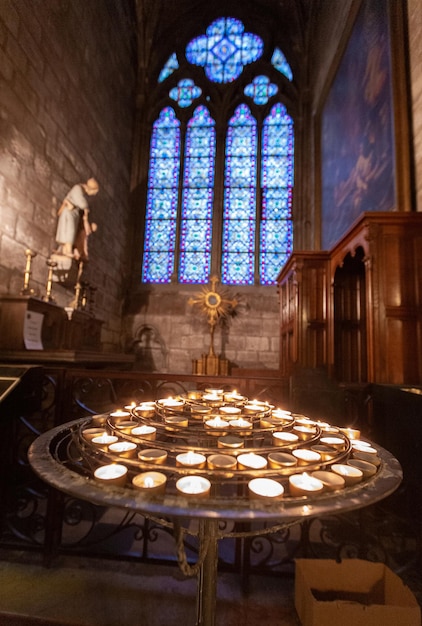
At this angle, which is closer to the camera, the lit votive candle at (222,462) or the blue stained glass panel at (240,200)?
the lit votive candle at (222,462)

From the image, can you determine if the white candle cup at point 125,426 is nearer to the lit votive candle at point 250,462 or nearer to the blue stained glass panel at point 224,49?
the lit votive candle at point 250,462

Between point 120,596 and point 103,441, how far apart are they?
1349 mm

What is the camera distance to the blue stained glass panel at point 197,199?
7711mm

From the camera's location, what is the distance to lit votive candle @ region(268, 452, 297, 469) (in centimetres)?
77

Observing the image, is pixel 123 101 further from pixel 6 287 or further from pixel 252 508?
pixel 252 508

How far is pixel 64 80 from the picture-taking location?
495cm

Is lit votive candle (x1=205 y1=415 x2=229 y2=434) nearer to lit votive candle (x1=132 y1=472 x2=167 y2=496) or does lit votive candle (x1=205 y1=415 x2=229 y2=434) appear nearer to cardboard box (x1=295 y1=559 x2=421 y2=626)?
lit votive candle (x1=132 y1=472 x2=167 y2=496)

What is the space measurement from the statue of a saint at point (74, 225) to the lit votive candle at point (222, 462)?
447 cm

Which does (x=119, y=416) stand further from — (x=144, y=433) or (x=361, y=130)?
(x=361, y=130)

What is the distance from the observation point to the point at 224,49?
27.9 ft

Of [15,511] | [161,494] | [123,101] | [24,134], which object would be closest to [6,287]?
[24,134]

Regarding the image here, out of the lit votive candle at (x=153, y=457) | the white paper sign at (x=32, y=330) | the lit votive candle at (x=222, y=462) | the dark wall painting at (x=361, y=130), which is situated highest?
the dark wall painting at (x=361, y=130)

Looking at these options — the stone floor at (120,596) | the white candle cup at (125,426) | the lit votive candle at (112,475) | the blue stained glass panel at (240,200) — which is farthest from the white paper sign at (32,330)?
the blue stained glass panel at (240,200)

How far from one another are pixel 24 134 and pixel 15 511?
165 inches
